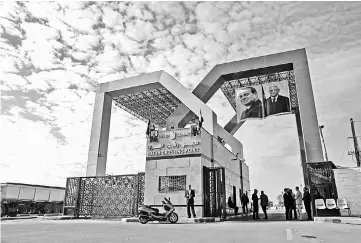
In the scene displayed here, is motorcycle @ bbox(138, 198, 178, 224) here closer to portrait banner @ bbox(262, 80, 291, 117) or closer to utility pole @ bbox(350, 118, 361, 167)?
portrait banner @ bbox(262, 80, 291, 117)

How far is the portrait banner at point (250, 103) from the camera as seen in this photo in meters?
19.9

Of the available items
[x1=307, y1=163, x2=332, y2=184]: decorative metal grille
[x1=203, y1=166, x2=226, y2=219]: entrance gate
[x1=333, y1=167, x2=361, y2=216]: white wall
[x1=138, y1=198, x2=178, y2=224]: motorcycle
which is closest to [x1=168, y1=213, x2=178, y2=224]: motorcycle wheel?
[x1=138, y1=198, x2=178, y2=224]: motorcycle

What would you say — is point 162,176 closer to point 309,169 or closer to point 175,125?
point 175,125

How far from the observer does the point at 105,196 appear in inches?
704

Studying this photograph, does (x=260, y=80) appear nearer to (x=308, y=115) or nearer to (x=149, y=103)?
(x=308, y=115)

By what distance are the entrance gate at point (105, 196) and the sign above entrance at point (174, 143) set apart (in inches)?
70.5

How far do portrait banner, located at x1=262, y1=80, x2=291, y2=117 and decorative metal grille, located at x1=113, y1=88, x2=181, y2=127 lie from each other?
848 cm

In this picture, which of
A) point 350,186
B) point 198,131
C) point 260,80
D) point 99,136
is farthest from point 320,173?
point 99,136

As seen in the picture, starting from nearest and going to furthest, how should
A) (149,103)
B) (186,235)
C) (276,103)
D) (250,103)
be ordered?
(186,235) → (276,103) → (250,103) → (149,103)

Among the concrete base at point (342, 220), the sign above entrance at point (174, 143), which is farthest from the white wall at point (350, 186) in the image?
the sign above entrance at point (174, 143)

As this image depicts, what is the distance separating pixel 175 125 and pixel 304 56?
9825mm

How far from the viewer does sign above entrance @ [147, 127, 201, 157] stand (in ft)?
51.2

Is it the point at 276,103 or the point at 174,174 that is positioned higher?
the point at 276,103

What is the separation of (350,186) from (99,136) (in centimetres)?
1664
